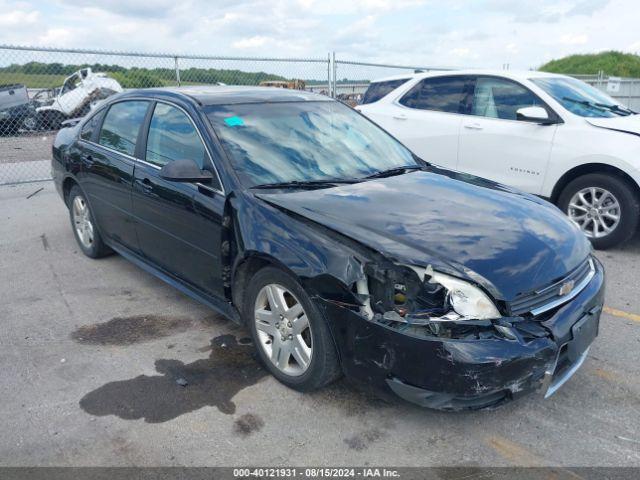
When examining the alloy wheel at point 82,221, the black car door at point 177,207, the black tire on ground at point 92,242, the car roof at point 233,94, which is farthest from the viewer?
the alloy wheel at point 82,221

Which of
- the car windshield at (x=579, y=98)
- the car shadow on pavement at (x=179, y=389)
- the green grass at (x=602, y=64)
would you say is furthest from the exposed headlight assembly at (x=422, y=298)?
the green grass at (x=602, y=64)

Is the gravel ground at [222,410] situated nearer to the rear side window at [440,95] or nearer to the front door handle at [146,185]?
the front door handle at [146,185]

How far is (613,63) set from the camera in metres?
27.2

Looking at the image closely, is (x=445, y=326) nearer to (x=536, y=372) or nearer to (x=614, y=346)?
(x=536, y=372)

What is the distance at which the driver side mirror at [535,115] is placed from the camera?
580 centimetres

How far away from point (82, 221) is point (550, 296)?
4453 millimetres

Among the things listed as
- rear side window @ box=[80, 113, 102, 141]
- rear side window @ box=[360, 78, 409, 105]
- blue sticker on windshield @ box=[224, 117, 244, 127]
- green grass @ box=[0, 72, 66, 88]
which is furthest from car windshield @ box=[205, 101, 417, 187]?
green grass @ box=[0, 72, 66, 88]

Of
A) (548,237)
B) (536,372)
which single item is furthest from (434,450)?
(548,237)

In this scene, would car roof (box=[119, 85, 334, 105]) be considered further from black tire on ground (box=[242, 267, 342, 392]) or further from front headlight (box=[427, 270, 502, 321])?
front headlight (box=[427, 270, 502, 321])

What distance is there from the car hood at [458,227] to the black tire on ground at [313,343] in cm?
37

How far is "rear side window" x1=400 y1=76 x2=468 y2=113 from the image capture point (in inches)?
266

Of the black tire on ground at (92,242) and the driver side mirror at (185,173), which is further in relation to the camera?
the black tire on ground at (92,242)

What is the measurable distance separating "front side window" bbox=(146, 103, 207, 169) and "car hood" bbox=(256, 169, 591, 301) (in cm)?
75

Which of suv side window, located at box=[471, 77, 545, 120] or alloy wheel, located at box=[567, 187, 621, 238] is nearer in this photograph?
alloy wheel, located at box=[567, 187, 621, 238]
